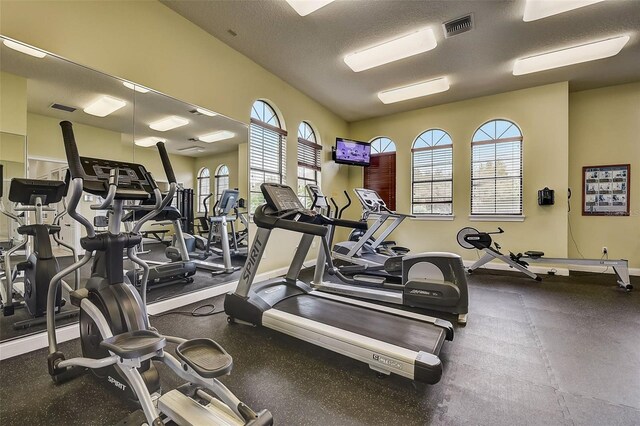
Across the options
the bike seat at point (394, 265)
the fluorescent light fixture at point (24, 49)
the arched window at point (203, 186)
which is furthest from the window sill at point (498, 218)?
the fluorescent light fixture at point (24, 49)

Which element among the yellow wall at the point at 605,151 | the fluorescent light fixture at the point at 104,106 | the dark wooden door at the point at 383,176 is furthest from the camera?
the dark wooden door at the point at 383,176

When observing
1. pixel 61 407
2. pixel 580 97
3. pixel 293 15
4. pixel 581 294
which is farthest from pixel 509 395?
pixel 580 97

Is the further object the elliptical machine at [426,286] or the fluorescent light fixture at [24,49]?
the elliptical machine at [426,286]

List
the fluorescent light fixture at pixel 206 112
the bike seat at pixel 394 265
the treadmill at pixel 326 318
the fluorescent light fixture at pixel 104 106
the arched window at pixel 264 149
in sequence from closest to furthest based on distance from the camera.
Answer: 1. the treadmill at pixel 326 318
2. the fluorescent light fixture at pixel 104 106
3. the fluorescent light fixture at pixel 206 112
4. the bike seat at pixel 394 265
5. the arched window at pixel 264 149

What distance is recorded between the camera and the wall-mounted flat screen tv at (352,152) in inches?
236

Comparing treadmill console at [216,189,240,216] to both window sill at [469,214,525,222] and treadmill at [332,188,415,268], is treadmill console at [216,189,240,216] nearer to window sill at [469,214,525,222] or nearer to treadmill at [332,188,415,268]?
treadmill at [332,188,415,268]

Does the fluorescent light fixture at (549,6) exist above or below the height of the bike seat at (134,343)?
above

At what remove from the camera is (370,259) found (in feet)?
15.8

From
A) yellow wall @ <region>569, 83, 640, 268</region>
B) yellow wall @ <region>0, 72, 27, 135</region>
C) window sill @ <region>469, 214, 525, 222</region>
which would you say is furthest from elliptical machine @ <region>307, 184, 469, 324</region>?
yellow wall @ <region>569, 83, 640, 268</region>

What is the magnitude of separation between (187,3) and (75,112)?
1643mm

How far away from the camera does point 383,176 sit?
6.45 meters

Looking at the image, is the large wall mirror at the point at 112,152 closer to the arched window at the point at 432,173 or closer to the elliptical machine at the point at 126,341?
the elliptical machine at the point at 126,341

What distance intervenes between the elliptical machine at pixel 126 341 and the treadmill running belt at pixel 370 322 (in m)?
1.01

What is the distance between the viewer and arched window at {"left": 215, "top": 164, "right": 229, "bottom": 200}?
3.94 meters
